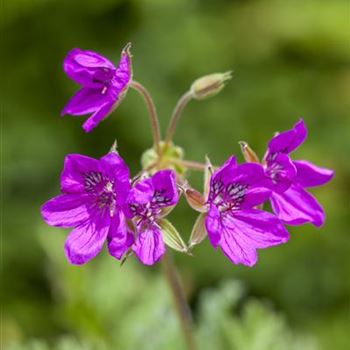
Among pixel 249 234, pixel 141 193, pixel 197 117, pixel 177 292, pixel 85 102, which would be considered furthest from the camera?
pixel 197 117

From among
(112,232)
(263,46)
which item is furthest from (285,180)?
(263,46)

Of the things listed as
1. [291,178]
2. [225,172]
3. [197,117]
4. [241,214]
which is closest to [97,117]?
[225,172]

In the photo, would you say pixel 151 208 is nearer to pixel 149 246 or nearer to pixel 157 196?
pixel 157 196

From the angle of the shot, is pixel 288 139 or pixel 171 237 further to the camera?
pixel 288 139

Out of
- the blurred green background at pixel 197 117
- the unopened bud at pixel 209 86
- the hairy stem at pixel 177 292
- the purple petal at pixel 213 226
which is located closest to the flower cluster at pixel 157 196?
the purple petal at pixel 213 226

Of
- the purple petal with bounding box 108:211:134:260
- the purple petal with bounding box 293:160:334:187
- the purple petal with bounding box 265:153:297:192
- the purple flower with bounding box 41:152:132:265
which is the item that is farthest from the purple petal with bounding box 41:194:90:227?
the purple petal with bounding box 293:160:334:187

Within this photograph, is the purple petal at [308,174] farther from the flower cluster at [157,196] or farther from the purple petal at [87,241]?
the purple petal at [87,241]

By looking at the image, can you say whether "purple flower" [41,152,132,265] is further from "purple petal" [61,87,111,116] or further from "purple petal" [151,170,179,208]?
"purple petal" [61,87,111,116]
